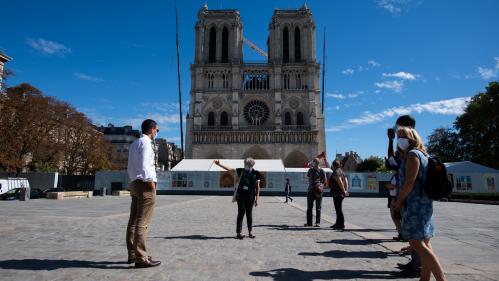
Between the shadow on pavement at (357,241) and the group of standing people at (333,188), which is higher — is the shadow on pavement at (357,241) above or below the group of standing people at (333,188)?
below

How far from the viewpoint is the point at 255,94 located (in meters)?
53.1

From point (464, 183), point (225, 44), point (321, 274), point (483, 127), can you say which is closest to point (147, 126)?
point (321, 274)

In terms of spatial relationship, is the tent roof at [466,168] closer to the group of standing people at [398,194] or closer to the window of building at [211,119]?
the group of standing people at [398,194]

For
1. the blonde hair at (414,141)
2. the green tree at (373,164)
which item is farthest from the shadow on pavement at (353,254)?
the green tree at (373,164)

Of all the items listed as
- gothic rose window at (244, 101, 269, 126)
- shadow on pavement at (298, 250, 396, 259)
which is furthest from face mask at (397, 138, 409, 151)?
gothic rose window at (244, 101, 269, 126)

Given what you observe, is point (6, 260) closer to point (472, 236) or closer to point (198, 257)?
point (198, 257)

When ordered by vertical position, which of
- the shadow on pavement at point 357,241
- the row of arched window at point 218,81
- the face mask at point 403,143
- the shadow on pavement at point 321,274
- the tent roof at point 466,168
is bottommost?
the shadow on pavement at point 357,241

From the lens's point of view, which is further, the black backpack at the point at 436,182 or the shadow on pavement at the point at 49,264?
the shadow on pavement at the point at 49,264

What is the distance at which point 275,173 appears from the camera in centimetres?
3111

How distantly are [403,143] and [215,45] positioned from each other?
177 feet

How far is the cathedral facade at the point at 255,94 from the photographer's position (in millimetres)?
50156

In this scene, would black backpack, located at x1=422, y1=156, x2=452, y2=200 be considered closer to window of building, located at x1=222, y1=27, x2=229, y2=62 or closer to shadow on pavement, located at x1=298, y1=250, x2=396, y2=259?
shadow on pavement, located at x1=298, y1=250, x2=396, y2=259

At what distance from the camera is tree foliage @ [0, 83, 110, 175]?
27703 mm

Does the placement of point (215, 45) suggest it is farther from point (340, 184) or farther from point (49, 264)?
point (49, 264)
